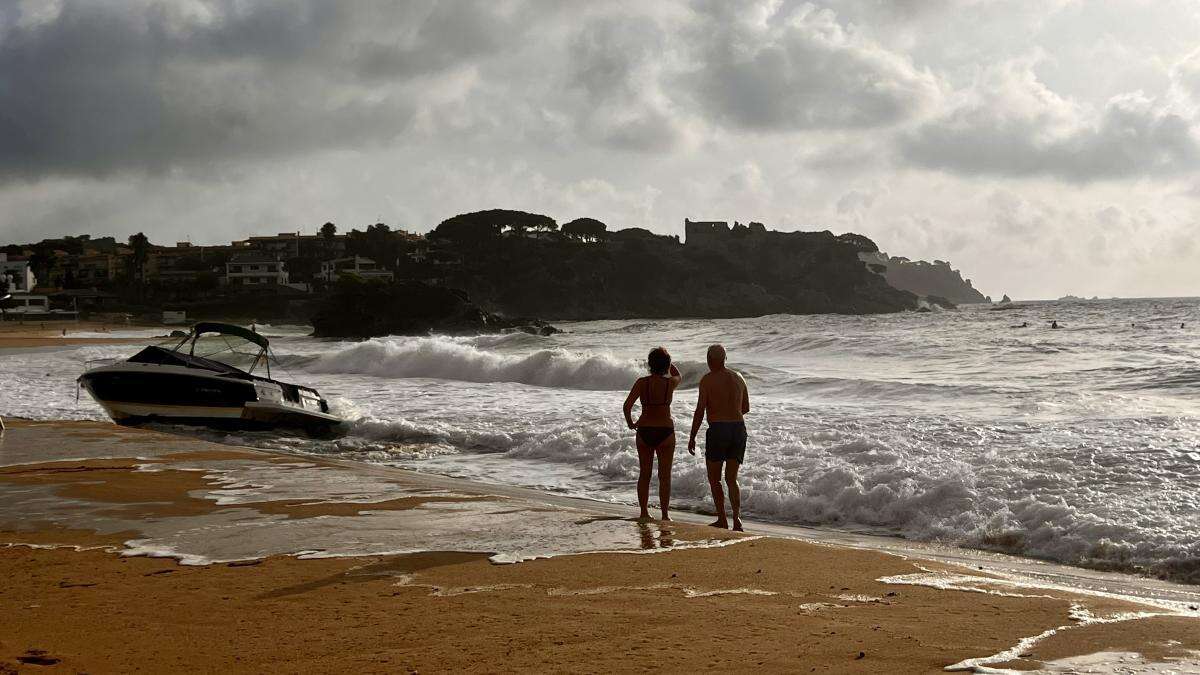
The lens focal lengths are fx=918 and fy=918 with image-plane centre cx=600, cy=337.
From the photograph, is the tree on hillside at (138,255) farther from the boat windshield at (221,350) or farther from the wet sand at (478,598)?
the wet sand at (478,598)

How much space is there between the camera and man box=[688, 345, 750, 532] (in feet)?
30.2

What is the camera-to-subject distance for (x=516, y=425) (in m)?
17.6

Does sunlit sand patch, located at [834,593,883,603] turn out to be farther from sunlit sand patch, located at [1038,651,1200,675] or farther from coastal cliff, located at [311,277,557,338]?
coastal cliff, located at [311,277,557,338]

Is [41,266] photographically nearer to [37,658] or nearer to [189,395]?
[189,395]

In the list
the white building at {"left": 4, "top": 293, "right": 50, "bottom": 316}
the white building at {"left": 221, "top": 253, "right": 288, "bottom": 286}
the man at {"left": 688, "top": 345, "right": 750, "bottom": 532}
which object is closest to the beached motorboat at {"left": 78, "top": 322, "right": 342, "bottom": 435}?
the man at {"left": 688, "top": 345, "right": 750, "bottom": 532}

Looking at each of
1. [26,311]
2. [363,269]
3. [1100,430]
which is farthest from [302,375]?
[363,269]

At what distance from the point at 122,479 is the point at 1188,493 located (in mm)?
11720

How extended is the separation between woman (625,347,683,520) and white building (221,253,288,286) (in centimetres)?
12063

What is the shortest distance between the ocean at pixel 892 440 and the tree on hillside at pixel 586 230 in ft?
388

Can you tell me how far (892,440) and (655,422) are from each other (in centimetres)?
527

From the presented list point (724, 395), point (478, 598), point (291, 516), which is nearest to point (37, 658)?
point (478, 598)

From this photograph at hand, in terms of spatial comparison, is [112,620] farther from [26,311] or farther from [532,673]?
[26,311]

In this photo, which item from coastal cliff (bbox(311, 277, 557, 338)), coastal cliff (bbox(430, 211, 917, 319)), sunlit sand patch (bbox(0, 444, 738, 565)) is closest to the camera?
sunlit sand patch (bbox(0, 444, 738, 565))

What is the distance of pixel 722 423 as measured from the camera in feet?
30.6
